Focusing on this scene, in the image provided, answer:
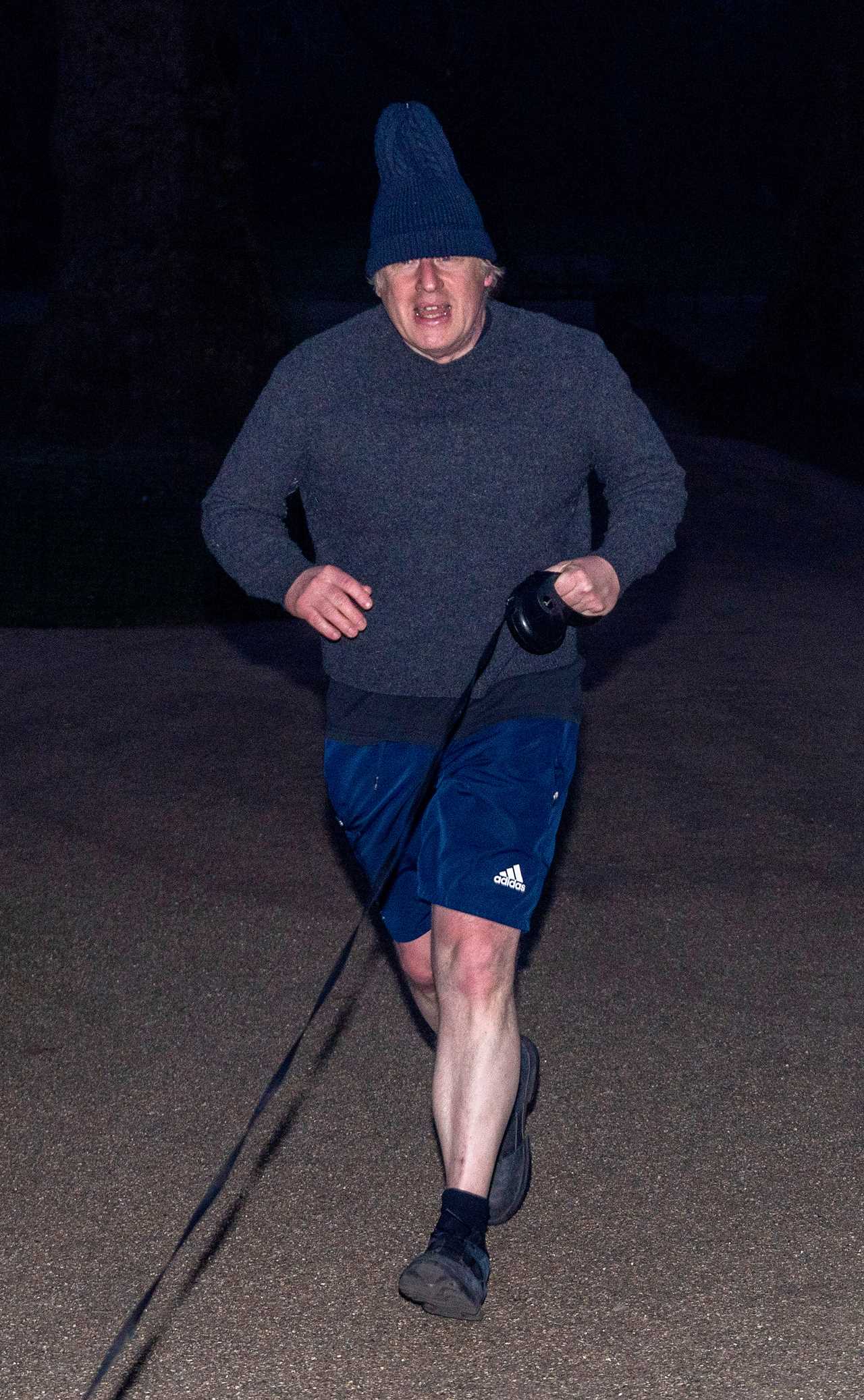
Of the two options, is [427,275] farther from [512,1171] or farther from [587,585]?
[512,1171]

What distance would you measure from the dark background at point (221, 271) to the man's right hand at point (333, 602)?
8.20 metres

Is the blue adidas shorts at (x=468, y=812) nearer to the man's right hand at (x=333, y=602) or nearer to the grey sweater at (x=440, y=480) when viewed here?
the grey sweater at (x=440, y=480)

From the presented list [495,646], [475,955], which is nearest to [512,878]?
[475,955]

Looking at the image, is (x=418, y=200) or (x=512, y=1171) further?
(x=512, y=1171)

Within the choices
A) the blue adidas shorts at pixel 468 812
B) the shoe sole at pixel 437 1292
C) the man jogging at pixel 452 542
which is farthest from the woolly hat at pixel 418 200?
the shoe sole at pixel 437 1292

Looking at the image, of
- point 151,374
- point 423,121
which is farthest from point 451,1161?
point 151,374

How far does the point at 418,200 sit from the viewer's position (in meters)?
3.97

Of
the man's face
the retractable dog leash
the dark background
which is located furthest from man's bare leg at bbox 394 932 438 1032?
the dark background

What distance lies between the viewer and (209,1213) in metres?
4.29

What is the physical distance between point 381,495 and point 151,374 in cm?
1577

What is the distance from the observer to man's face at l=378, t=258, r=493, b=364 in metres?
3.92

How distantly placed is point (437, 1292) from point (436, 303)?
1.91 m

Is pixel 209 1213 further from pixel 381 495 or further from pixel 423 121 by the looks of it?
pixel 423 121

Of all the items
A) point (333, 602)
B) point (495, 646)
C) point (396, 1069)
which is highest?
point (333, 602)
